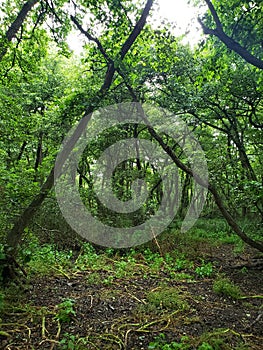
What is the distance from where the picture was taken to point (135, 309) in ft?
13.5

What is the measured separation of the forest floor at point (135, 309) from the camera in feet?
10.6

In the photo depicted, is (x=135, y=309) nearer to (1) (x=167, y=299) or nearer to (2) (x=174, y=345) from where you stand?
(1) (x=167, y=299)

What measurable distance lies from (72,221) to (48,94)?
6665 mm

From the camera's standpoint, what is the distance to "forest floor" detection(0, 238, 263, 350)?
323 centimetres

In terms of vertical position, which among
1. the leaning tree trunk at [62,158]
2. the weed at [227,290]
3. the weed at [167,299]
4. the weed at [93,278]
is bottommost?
the weed at [93,278]

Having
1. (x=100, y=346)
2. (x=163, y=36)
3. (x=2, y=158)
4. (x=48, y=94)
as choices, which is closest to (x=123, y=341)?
(x=100, y=346)

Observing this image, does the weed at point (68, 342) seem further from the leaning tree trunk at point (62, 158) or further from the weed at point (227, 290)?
the weed at point (227, 290)

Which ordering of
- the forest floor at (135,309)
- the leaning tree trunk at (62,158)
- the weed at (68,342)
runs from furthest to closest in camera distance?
the leaning tree trunk at (62,158) < the forest floor at (135,309) < the weed at (68,342)

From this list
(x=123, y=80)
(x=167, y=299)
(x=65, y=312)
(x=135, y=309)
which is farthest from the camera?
(x=123, y=80)

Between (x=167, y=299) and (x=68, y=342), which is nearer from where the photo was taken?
(x=68, y=342)

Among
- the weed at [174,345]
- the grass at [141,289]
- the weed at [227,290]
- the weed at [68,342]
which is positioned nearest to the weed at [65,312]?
the grass at [141,289]

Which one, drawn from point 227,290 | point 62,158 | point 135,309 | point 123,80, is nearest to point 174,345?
point 135,309

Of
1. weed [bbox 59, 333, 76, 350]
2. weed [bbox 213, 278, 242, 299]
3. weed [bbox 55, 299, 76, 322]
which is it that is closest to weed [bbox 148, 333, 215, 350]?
weed [bbox 59, 333, 76, 350]

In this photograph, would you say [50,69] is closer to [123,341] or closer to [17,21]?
[17,21]
